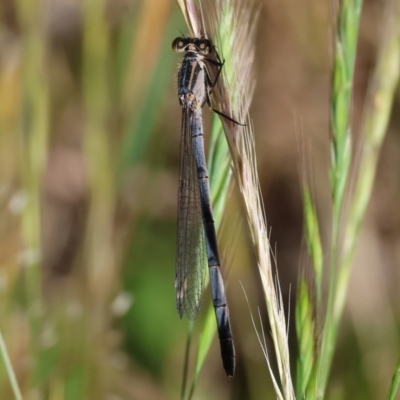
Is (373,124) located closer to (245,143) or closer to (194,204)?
(245,143)

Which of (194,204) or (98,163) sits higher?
(98,163)

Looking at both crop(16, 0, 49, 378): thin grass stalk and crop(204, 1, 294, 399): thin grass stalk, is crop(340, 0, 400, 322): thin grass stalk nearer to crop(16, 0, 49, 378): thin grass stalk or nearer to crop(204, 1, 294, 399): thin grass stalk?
crop(204, 1, 294, 399): thin grass stalk

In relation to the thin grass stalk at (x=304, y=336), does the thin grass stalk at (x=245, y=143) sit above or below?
above

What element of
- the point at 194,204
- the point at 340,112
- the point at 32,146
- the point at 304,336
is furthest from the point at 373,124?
the point at 32,146

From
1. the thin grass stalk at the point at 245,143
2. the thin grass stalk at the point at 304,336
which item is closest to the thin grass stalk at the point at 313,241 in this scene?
the thin grass stalk at the point at 304,336

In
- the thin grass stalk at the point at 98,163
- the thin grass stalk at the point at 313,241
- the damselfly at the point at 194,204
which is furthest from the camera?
the thin grass stalk at the point at 98,163

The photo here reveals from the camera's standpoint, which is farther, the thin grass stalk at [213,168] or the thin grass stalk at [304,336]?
the thin grass stalk at [213,168]

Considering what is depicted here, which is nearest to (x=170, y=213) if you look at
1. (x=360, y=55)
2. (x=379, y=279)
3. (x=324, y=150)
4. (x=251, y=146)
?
(x=324, y=150)

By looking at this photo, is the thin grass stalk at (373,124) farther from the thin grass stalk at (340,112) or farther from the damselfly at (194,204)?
the damselfly at (194,204)
